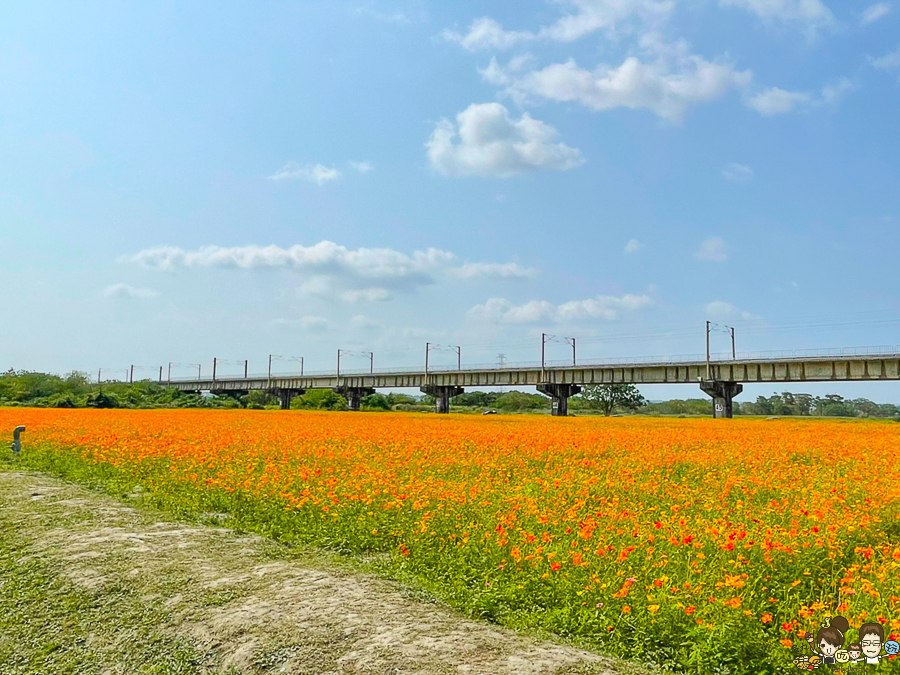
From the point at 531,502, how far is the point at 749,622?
3.49 meters

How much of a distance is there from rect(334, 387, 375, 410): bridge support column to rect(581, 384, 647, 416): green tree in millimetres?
35811

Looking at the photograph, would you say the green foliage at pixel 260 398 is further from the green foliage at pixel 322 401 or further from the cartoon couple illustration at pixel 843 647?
the cartoon couple illustration at pixel 843 647

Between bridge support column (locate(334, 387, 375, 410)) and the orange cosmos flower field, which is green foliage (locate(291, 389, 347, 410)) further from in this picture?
the orange cosmos flower field

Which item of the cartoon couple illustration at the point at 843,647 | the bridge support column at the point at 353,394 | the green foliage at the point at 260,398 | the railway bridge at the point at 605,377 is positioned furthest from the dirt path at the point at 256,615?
the green foliage at the point at 260,398

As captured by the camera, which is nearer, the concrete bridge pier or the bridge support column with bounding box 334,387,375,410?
the bridge support column with bounding box 334,387,375,410

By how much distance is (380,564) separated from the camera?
22.6 feet

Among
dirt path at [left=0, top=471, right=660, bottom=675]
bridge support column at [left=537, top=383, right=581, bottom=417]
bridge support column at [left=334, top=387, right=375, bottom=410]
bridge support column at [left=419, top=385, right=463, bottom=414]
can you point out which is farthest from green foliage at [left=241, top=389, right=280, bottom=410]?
dirt path at [left=0, top=471, right=660, bottom=675]

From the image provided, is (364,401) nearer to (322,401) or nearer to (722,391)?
(322,401)

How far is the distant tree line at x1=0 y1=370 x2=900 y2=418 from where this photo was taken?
251 ft

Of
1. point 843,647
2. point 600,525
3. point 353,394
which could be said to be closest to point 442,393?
point 353,394

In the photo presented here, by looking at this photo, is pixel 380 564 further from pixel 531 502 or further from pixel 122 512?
pixel 122 512

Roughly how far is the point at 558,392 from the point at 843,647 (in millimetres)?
75179

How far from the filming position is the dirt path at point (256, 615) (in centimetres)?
460

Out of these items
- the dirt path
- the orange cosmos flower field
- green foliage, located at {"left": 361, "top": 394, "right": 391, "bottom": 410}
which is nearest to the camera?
the dirt path
